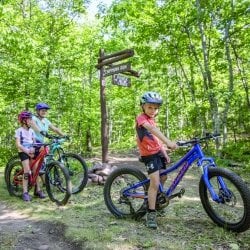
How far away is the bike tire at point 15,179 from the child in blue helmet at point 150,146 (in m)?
3.66

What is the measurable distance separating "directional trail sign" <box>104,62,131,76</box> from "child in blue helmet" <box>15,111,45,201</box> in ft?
8.33

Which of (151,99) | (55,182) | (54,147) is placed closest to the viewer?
(151,99)

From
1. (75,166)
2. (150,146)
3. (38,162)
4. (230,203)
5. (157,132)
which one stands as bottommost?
(230,203)

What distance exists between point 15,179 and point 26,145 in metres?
0.98

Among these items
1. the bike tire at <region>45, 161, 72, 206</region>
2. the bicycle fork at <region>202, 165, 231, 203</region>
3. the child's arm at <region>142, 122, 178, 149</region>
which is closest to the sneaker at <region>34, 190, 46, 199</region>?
the bike tire at <region>45, 161, 72, 206</region>

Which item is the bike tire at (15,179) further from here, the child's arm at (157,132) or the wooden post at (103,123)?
the child's arm at (157,132)

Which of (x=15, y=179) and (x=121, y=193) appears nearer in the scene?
(x=121, y=193)

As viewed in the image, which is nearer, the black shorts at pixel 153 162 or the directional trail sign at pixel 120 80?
the black shorts at pixel 153 162

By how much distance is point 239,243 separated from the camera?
165 inches

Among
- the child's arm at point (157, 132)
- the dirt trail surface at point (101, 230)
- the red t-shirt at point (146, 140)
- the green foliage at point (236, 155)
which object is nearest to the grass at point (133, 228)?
the dirt trail surface at point (101, 230)

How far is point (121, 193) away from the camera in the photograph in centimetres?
530

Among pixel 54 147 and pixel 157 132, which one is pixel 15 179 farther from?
pixel 157 132

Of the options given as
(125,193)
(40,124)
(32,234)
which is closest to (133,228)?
(125,193)

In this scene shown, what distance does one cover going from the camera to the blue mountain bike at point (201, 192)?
4312 mm
